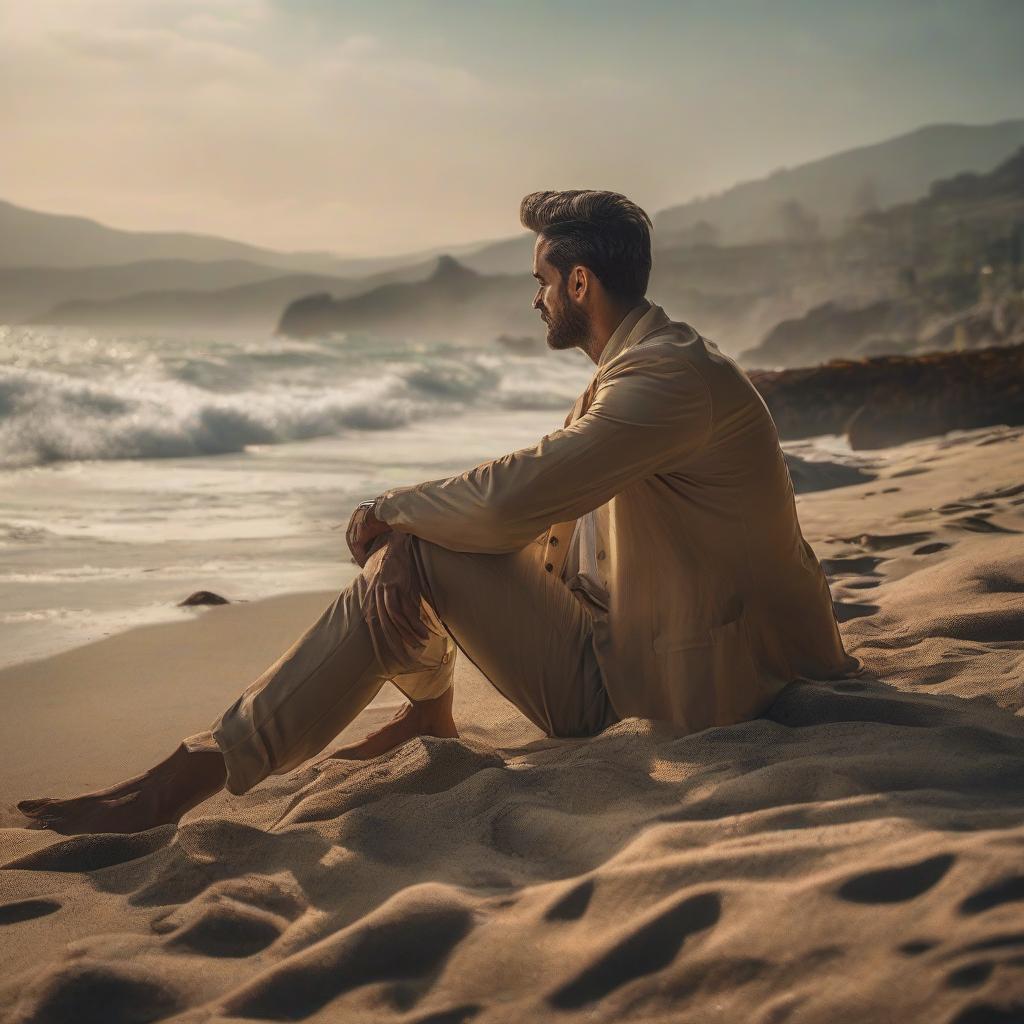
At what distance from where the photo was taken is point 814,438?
10664mm

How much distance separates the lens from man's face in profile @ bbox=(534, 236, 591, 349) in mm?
2762

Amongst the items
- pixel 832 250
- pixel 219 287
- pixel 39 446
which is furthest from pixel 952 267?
pixel 39 446

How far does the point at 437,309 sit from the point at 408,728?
7940 cm

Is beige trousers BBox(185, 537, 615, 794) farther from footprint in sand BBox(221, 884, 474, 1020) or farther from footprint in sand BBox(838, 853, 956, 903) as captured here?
footprint in sand BBox(838, 853, 956, 903)

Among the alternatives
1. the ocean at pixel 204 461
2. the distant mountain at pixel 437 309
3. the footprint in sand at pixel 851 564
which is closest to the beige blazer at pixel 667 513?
the footprint in sand at pixel 851 564

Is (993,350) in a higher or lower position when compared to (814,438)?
higher

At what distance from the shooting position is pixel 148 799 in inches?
97.4

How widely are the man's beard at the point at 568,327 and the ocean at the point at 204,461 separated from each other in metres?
2.37

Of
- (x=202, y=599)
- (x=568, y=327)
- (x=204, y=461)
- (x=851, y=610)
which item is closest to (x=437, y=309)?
(x=204, y=461)

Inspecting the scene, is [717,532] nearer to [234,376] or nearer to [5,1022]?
[5,1022]

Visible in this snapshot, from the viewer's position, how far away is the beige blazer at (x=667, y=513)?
2420 mm

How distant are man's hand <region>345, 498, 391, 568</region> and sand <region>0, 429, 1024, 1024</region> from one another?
488 millimetres

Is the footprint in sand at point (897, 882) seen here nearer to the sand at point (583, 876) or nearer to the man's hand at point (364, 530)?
the sand at point (583, 876)

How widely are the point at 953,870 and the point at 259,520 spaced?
239 inches
